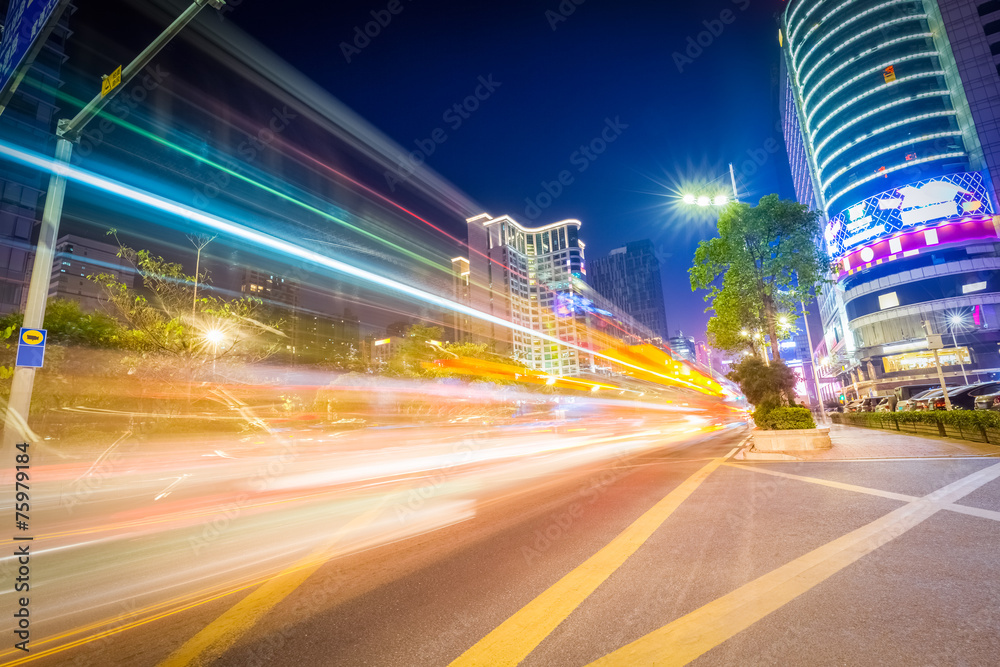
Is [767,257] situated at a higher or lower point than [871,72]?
lower

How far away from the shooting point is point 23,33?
575 centimetres

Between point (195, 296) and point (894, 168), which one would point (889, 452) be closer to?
point (195, 296)

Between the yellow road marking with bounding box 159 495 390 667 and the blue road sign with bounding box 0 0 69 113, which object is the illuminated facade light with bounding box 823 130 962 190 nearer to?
the yellow road marking with bounding box 159 495 390 667

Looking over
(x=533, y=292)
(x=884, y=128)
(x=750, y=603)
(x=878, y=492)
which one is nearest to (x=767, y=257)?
(x=878, y=492)

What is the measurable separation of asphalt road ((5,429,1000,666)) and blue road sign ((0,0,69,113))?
22.7 feet

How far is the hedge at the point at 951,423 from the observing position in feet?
40.4

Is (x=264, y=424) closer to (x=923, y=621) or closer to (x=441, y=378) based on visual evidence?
(x=923, y=621)

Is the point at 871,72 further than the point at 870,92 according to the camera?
Yes

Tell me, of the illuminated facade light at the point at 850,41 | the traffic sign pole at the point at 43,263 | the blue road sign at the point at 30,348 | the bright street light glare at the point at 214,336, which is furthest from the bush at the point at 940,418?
the illuminated facade light at the point at 850,41

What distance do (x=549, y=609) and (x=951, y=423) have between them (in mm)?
18565

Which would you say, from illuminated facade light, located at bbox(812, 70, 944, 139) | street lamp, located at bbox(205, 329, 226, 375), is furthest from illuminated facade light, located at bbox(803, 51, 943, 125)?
street lamp, located at bbox(205, 329, 226, 375)

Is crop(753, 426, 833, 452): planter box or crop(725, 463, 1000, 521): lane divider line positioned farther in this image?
crop(753, 426, 833, 452): planter box

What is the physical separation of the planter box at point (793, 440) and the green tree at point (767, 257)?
16.8 feet

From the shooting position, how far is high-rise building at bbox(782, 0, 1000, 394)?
55031 mm
